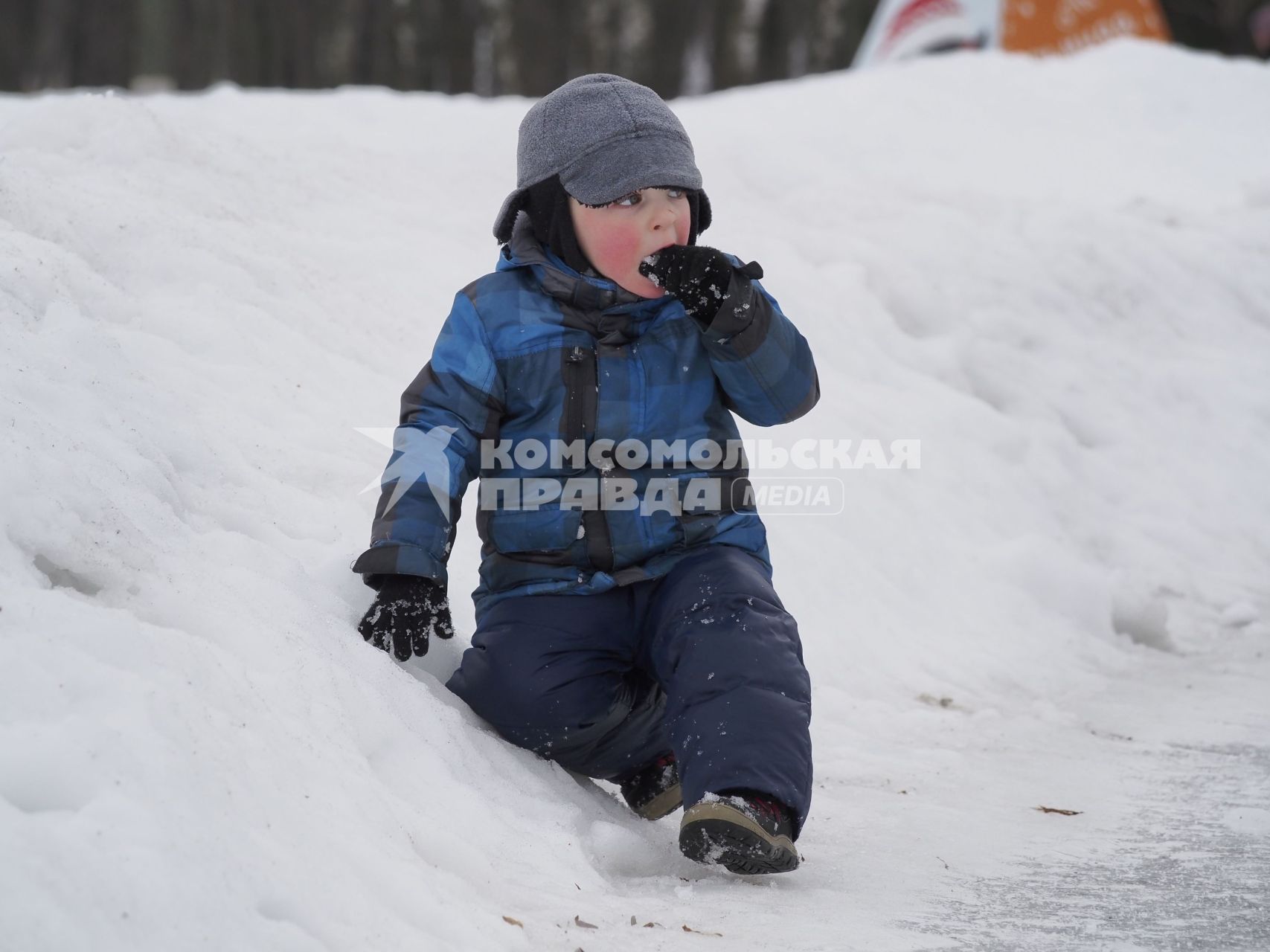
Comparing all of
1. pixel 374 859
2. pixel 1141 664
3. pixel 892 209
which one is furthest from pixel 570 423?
pixel 892 209

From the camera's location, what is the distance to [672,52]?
2038 cm

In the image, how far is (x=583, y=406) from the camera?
2469mm

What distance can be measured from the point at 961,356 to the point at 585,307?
3329 millimetres

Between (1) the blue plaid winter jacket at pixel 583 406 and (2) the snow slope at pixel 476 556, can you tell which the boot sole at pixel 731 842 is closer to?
(2) the snow slope at pixel 476 556

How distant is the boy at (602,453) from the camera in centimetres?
239

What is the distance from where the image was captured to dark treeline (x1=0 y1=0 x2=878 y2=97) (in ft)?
46.4

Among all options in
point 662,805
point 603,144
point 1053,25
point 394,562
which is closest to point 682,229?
point 603,144

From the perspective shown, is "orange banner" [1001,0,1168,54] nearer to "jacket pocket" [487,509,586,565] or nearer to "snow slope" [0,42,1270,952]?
"snow slope" [0,42,1270,952]

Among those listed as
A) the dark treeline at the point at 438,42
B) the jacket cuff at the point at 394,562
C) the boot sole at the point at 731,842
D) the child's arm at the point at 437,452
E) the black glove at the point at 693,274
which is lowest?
the dark treeline at the point at 438,42

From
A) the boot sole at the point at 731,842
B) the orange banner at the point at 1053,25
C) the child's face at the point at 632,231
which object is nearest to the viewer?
the boot sole at the point at 731,842

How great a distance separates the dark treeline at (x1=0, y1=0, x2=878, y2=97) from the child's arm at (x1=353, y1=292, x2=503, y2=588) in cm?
1279

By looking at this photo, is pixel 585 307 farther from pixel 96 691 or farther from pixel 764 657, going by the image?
pixel 96 691

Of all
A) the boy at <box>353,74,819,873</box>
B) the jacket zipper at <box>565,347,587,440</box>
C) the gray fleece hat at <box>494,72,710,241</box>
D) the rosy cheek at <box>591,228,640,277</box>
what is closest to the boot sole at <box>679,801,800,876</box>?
the boy at <box>353,74,819,873</box>

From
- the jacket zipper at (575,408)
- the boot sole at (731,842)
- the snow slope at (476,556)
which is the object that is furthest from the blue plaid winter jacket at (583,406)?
the boot sole at (731,842)
